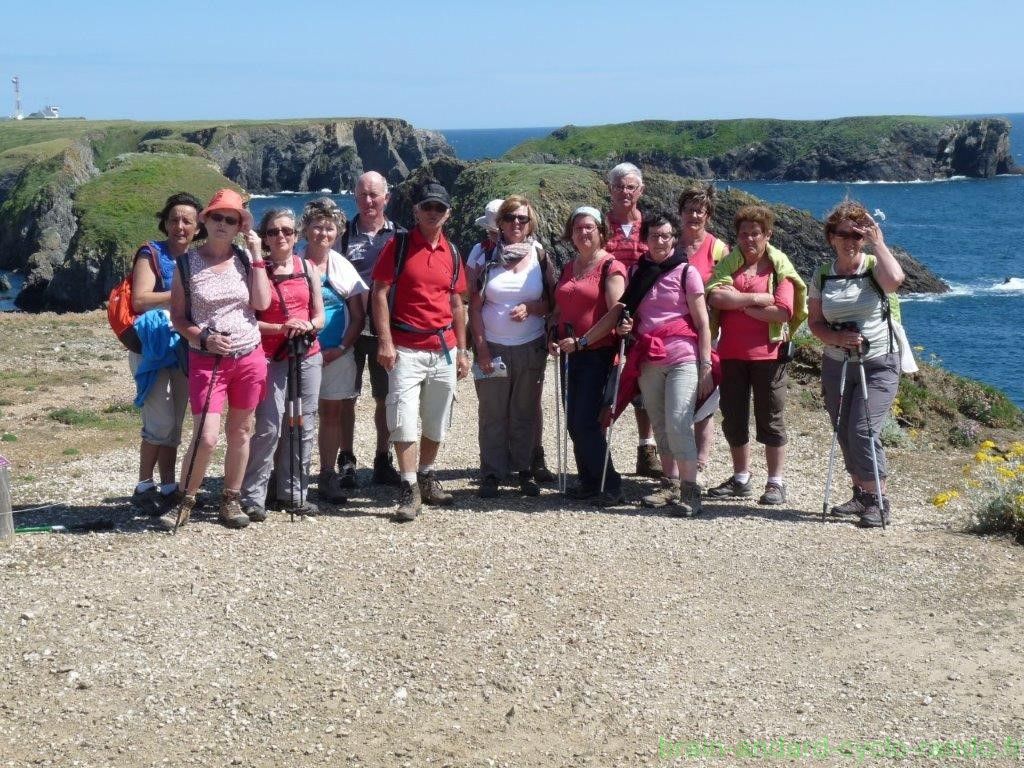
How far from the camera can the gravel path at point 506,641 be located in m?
5.11

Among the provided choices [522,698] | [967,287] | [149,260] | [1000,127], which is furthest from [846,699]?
[1000,127]

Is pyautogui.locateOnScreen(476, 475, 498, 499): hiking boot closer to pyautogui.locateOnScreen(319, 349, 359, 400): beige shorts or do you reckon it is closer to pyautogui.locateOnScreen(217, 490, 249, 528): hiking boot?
pyautogui.locateOnScreen(319, 349, 359, 400): beige shorts

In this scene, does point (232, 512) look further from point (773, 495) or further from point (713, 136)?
point (713, 136)

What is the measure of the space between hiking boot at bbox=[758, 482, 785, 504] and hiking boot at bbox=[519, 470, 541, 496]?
181 cm

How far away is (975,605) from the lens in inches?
266

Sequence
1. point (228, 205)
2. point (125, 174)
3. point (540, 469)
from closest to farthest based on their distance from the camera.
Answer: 1. point (228, 205)
2. point (540, 469)
3. point (125, 174)

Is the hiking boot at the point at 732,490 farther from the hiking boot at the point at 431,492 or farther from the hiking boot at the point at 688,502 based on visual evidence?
the hiking boot at the point at 431,492

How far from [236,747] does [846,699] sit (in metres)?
3.01

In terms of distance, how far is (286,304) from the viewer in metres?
7.43

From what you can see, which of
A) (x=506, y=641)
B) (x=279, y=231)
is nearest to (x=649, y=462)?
(x=506, y=641)

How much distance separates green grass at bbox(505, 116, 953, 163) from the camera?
147000 mm

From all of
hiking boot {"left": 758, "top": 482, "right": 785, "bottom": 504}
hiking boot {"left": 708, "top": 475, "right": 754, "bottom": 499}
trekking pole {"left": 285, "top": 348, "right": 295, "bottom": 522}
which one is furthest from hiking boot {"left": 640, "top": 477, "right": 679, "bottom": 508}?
trekking pole {"left": 285, "top": 348, "right": 295, "bottom": 522}

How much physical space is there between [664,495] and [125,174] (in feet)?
185

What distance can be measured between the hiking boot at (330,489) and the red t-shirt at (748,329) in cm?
315
